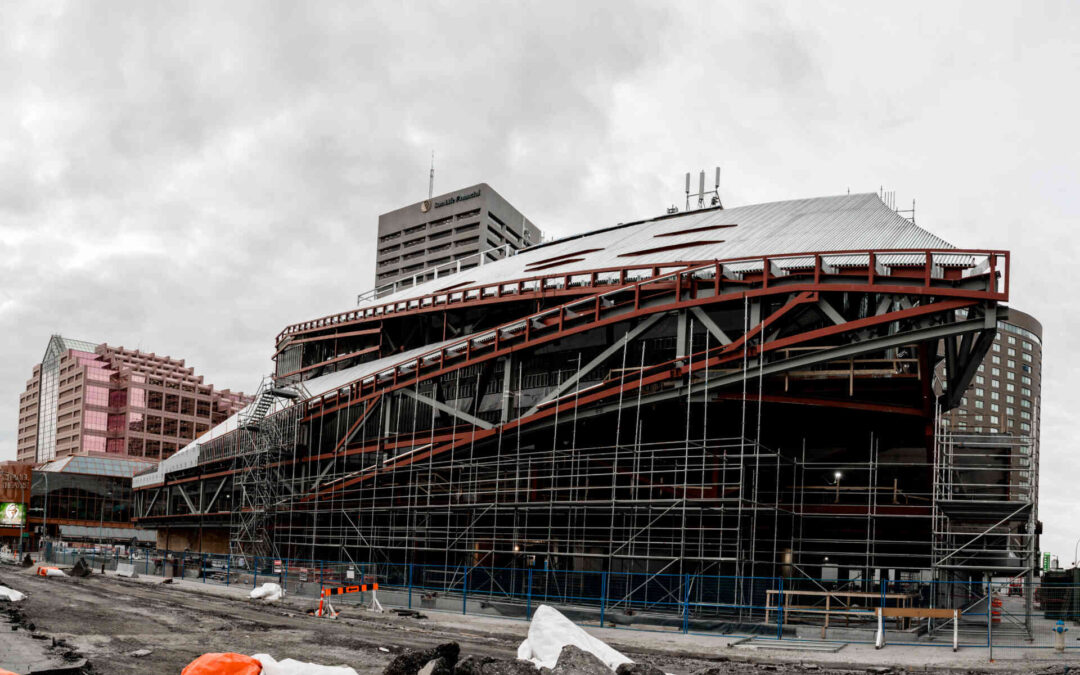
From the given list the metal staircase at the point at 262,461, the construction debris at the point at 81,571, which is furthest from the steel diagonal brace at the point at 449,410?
the construction debris at the point at 81,571

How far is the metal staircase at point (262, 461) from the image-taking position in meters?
50.1

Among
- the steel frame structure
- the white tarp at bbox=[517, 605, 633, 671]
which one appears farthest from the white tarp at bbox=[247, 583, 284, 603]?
the white tarp at bbox=[517, 605, 633, 671]

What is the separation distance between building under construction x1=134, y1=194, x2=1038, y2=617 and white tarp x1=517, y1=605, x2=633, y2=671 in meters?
12.3

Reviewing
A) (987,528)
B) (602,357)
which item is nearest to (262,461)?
(602,357)

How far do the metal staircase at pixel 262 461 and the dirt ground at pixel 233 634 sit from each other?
16619 millimetres

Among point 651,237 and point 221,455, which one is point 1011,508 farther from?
point 221,455

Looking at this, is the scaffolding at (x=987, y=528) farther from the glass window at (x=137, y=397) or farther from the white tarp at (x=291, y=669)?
the glass window at (x=137, y=397)

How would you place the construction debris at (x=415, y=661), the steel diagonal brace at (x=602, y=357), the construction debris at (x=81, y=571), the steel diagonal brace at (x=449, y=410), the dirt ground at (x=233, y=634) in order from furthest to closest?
1. the construction debris at (x=81, y=571)
2. the steel diagonal brace at (x=449, y=410)
3. the steel diagonal brace at (x=602, y=357)
4. the dirt ground at (x=233, y=634)
5. the construction debris at (x=415, y=661)

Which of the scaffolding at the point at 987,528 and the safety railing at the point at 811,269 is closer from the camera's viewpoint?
the scaffolding at the point at 987,528

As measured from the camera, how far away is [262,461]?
174 ft

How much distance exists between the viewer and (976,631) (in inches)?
1139

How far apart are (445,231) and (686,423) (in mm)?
130505

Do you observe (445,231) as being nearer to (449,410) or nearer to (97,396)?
(97,396)

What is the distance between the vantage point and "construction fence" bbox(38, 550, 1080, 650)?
85.8 feet
